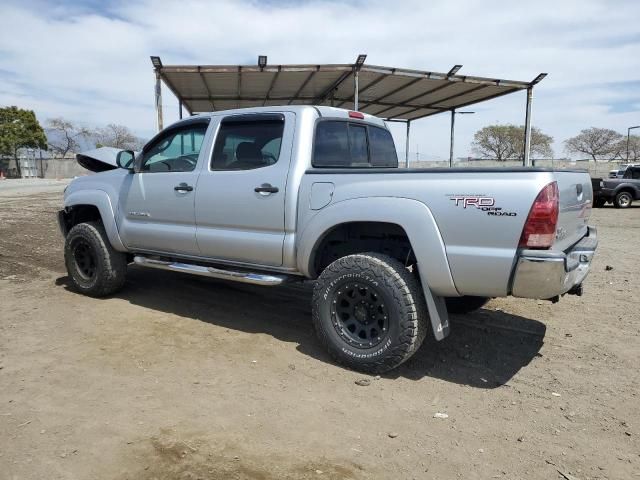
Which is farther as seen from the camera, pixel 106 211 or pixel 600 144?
pixel 600 144

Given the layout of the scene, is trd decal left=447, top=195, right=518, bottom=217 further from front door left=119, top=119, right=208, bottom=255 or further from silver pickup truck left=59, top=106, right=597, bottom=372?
front door left=119, top=119, right=208, bottom=255

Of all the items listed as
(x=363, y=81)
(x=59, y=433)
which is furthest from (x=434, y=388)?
(x=363, y=81)

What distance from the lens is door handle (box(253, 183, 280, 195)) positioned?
404 centimetres

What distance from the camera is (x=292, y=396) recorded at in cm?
338

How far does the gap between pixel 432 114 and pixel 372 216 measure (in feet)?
43.6

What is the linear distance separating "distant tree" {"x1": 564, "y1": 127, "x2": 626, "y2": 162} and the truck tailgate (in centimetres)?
7809

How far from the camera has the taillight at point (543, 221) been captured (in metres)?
3.00

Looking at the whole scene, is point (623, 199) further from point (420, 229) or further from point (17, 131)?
point (17, 131)

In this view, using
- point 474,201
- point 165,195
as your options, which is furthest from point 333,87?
point 474,201

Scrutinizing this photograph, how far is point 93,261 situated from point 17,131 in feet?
171

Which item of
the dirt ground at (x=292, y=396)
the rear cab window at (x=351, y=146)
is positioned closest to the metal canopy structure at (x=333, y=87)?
the rear cab window at (x=351, y=146)

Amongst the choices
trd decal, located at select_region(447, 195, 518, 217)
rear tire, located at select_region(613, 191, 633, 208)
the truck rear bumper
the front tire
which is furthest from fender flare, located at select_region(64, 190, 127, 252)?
rear tire, located at select_region(613, 191, 633, 208)

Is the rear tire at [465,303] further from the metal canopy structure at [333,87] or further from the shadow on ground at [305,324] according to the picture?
the metal canopy structure at [333,87]

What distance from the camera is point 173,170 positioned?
4.86m
